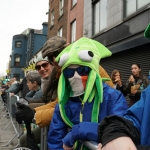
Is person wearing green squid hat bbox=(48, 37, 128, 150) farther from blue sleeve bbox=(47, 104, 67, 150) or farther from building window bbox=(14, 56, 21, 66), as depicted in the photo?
building window bbox=(14, 56, 21, 66)

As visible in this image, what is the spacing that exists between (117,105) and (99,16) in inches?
382

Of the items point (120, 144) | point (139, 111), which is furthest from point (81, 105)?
point (120, 144)

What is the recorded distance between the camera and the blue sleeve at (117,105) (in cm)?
173

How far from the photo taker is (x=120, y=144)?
0.87 meters

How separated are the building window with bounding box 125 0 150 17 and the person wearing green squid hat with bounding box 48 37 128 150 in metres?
6.25

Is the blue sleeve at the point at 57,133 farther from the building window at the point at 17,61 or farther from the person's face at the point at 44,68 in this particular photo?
the building window at the point at 17,61

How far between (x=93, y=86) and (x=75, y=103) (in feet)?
0.72

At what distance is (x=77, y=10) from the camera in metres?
13.6

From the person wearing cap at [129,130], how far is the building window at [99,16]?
928 cm

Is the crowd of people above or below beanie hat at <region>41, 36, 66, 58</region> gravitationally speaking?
below

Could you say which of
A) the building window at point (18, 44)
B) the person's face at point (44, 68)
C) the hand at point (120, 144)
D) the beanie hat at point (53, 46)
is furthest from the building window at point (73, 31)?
the building window at point (18, 44)

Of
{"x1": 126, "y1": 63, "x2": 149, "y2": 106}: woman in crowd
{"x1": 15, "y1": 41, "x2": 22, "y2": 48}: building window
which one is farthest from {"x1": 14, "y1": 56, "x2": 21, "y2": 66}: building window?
{"x1": 126, "y1": 63, "x2": 149, "y2": 106}: woman in crowd

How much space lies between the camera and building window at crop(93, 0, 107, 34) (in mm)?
10327

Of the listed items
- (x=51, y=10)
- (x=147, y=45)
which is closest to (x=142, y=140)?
(x=147, y=45)
